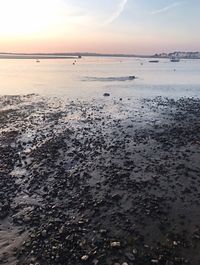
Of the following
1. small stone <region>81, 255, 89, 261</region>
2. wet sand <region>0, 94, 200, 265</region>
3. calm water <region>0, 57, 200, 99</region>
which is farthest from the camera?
calm water <region>0, 57, 200, 99</region>

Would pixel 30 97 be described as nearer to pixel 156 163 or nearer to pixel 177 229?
pixel 156 163

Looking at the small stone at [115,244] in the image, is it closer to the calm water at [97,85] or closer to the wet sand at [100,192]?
the wet sand at [100,192]

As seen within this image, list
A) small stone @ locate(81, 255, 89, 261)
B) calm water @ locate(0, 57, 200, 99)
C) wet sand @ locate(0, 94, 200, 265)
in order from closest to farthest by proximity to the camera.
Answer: small stone @ locate(81, 255, 89, 261) → wet sand @ locate(0, 94, 200, 265) → calm water @ locate(0, 57, 200, 99)

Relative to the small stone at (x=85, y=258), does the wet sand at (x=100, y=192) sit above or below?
below

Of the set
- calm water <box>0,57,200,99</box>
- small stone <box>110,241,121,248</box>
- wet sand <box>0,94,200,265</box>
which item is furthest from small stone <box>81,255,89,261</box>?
calm water <box>0,57,200,99</box>

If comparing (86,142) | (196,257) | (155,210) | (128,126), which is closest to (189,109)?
(128,126)

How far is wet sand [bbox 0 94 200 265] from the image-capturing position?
13.0 m

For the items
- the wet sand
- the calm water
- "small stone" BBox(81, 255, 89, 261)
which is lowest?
the calm water

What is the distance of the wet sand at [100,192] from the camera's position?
42.8ft

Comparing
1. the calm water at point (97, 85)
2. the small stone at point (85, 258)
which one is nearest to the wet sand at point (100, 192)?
the small stone at point (85, 258)

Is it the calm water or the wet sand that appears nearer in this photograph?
the wet sand

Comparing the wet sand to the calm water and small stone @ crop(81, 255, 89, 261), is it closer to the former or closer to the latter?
small stone @ crop(81, 255, 89, 261)

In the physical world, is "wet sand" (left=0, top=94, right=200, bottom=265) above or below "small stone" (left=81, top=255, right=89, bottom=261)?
below

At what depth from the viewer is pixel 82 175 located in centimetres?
2075
